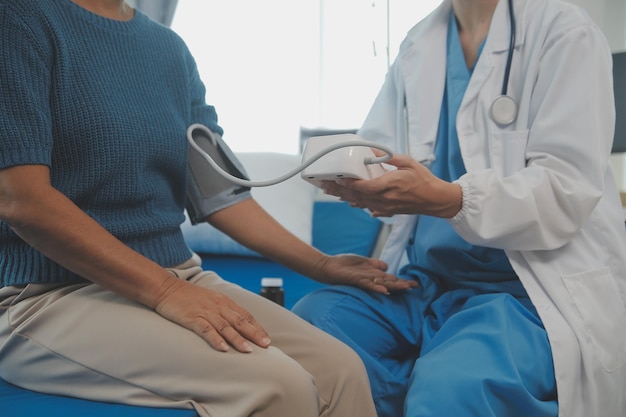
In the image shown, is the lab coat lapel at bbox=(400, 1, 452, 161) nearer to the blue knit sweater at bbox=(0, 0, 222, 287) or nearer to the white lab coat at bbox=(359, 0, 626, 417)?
the white lab coat at bbox=(359, 0, 626, 417)

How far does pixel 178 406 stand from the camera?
796 mm

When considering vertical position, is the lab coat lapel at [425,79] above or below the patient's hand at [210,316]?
above

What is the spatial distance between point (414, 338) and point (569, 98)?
553mm

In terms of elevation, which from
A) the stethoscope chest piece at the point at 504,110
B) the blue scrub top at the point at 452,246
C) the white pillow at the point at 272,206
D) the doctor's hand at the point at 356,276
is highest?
the stethoscope chest piece at the point at 504,110

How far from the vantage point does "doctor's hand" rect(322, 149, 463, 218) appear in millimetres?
1006

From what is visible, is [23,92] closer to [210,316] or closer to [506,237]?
[210,316]

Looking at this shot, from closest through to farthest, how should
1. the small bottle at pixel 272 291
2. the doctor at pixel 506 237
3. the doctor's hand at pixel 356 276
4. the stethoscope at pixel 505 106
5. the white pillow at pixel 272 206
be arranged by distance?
the doctor at pixel 506 237
the stethoscope at pixel 505 106
the doctor's hand at pixel 356 276
the small bottle at pixel 272 291
the white pillow at pixel 272 206

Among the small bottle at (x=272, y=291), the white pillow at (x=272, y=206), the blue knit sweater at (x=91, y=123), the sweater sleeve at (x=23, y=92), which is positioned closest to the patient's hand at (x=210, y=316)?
the blue knit sweater at (x=91, y=123)

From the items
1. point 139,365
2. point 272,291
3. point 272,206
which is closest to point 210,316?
point 139,365

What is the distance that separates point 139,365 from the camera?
0.81 m

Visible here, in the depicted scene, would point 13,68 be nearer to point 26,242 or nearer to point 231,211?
point 26,242

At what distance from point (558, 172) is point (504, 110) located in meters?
0.18

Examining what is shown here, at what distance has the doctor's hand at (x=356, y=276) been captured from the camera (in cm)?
127

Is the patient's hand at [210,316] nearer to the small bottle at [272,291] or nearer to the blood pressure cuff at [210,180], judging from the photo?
the blood pressure cuff at [210,180]
